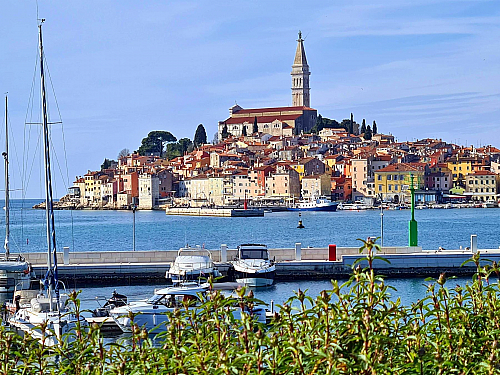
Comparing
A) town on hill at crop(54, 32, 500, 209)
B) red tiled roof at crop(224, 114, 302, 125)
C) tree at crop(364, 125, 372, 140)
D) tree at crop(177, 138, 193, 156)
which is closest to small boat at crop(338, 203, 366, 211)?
town on hill at crop(54, 32, 500, 209)

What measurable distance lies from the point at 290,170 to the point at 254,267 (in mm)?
57286

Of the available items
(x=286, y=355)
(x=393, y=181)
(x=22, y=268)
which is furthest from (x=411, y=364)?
(x=393, y=181)

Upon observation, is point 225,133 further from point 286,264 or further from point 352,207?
point 286,264

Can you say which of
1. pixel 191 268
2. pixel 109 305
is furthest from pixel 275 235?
pixel 109 305

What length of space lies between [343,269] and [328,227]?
96.5 feet

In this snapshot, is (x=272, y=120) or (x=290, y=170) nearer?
(x=290, y=170)

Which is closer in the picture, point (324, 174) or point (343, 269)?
point (343, 269)

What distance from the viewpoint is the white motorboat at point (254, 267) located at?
1619cm

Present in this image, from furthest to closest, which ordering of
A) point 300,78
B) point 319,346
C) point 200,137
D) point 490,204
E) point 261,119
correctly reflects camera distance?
point 300,78
point 261,119
point 200,137
point 490,204
point 319,346

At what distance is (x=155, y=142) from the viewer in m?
102

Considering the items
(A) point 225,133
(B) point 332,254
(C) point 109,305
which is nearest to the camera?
(C) point 109,305

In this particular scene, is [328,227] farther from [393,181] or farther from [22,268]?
[22,268]

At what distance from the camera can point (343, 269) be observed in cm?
1698

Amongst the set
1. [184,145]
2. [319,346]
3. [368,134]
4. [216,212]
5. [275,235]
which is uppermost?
[368,134]
